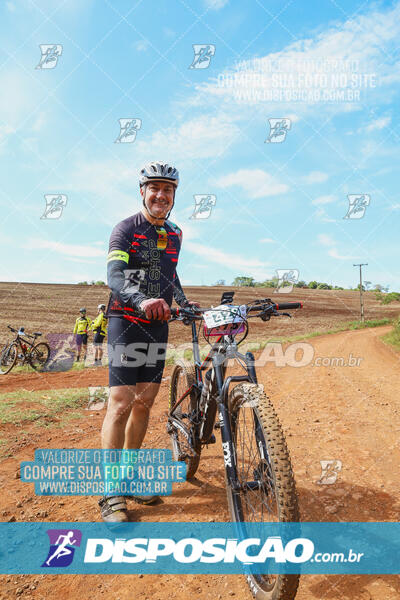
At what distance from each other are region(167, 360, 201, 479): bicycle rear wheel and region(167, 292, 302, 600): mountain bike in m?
0.03

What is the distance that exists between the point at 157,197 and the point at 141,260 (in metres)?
0.62

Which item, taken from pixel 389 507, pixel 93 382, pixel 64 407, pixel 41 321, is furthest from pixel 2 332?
pixel 389 507

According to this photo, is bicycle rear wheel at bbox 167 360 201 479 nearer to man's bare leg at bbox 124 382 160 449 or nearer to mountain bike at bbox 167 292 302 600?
mountain bike at bbox 167 292 302 600

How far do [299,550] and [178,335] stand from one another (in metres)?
24.7

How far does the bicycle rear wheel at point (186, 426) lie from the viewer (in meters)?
3.50

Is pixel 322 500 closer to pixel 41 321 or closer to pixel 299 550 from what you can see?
pixel 299 550

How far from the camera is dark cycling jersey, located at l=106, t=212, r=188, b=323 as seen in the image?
10.4 feet

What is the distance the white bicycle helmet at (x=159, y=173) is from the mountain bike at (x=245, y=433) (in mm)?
1266

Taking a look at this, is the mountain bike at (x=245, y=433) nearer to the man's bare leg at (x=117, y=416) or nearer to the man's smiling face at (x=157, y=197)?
the man's bare leg at (x=117, y=416)

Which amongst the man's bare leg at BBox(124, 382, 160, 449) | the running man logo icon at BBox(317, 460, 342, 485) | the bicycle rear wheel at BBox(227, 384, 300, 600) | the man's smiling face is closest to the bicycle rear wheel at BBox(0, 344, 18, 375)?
the man's bare leg at BBox(124, 382, 160, 449)

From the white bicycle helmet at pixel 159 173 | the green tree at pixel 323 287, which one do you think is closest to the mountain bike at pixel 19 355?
the white bicycle helmet at pixel 159 173

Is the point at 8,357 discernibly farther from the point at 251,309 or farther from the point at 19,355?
the point at 251,309

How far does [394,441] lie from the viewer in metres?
4.49

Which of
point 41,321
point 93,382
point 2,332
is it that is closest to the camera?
point 93,382
